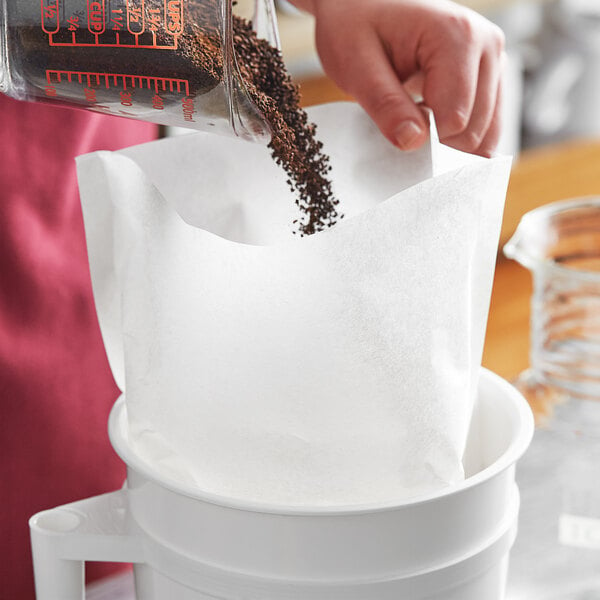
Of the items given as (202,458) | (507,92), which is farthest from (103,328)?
(507,92)

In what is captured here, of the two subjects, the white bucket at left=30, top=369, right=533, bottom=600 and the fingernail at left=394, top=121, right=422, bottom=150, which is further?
the fingernail at left=394, top=121, right=422, bottom=150

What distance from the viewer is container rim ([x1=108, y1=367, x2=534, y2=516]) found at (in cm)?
38

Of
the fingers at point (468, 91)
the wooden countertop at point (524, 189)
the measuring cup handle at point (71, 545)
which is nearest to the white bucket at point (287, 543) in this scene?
the measuring cup handle at point (71, 545)

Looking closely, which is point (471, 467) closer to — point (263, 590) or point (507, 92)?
point (263, 590)

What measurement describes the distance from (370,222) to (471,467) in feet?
0.58

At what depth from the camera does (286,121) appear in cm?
52

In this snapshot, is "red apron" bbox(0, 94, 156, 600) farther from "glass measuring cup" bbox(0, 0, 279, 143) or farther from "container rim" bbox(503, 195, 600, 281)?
"container rim" bbox(503, 195, 600, 281)

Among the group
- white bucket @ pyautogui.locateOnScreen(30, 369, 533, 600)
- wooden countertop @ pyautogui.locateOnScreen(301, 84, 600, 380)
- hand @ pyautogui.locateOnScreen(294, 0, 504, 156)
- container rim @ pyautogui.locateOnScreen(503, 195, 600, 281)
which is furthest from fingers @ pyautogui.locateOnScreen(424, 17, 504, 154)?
wooden countertop @ pyautogui.locateOnScreen(301, 84, 600, 380)

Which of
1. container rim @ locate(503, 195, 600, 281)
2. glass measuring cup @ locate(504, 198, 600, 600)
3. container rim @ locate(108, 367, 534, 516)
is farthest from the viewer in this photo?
container rim @ locate(503, 195, 600, 281)

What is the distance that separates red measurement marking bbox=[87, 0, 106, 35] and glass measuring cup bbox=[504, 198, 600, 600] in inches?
13.8

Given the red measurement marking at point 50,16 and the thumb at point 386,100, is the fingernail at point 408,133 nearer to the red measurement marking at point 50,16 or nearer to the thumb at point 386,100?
the thumb at point 386,100

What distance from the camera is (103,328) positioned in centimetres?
51

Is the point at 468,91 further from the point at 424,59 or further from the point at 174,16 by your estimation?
the point at 174,16

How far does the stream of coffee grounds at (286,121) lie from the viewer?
0.45 metres
